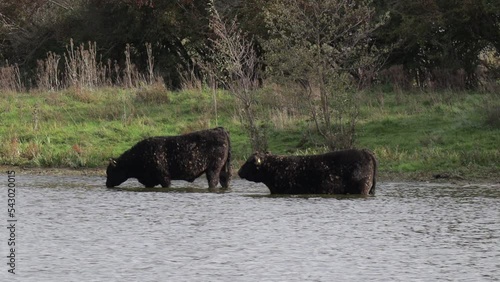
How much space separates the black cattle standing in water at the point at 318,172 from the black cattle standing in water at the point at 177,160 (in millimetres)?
974

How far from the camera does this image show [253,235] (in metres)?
15.0

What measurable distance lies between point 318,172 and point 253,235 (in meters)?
4.67

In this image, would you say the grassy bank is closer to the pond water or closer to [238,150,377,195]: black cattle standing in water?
the pond water

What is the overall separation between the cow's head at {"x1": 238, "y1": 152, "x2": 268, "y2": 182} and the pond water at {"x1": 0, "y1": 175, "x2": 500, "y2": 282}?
33 centimetres

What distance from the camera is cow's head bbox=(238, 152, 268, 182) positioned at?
20.0 meters

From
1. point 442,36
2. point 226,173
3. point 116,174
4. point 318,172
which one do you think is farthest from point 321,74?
point 442,36

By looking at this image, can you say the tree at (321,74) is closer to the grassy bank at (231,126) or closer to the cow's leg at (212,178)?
the grassy bank at (231,126)

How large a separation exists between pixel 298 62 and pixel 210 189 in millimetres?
5085

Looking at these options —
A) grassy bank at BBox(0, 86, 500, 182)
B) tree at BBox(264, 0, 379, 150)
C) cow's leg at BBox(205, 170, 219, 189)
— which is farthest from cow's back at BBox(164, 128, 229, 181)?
tree at BBox(264, 0, 379, 150)

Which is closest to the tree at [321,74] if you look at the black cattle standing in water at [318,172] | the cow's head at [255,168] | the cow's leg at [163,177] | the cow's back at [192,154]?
the cow's back at [192,154]

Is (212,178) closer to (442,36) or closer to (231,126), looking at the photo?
(231,126)

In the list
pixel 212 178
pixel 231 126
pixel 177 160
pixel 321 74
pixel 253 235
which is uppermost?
pixel 321 74

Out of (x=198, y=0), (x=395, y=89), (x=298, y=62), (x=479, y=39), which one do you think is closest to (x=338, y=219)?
(x=298, y=62)

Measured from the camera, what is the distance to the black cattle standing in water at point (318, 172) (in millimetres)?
19156
